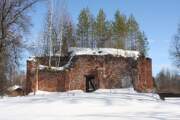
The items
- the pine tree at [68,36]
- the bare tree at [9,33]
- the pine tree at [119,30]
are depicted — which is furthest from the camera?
the pine tree at [119,30]

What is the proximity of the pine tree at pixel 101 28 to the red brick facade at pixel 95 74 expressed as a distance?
933 inches

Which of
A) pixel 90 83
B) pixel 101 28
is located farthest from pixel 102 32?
pixel 90 83

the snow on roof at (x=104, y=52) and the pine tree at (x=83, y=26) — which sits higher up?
the pine tree at (x=83, y=26)

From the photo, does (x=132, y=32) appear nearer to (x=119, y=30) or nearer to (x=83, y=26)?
(x=119, y=30)

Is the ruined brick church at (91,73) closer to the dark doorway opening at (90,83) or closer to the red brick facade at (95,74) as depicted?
the red brick facade at (95,74)

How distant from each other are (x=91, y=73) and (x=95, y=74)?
0.41 m

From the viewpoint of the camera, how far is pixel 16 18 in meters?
25.9

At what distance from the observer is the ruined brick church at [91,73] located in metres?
35.5

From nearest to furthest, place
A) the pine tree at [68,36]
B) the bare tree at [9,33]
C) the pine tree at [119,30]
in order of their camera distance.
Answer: the bare tree at [9,33], the pine tree at [68,36], the pine tree at [119,30]

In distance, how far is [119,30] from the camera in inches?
2382

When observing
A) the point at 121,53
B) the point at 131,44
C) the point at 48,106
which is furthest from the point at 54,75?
the point at 131,44

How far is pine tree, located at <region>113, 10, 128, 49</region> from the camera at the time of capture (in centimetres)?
5947

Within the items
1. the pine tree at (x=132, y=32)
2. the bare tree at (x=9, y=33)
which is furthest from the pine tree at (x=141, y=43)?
the bare tree at (x=9, y=33)

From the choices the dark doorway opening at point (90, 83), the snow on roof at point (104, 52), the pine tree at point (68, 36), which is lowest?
the dark doorway opening at point (90, 83)
